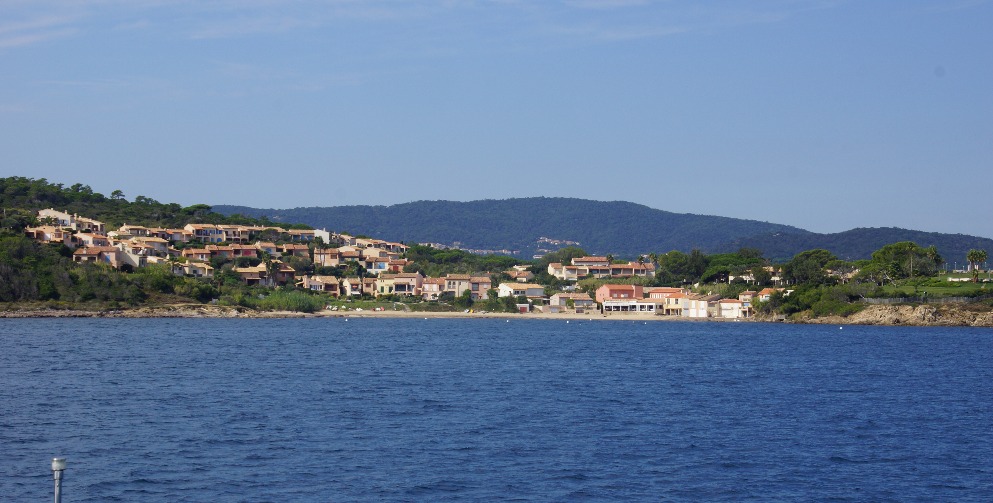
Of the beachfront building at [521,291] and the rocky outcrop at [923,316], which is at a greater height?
the beachfront building at [521,291]

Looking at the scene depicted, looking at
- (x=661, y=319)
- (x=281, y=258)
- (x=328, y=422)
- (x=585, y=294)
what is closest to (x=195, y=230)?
(x=281, y=258)

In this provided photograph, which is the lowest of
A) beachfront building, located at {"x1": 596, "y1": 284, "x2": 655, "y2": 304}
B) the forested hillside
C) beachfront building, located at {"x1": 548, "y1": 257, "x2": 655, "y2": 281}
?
beachfront building, located at {"x1": 596, "y1": 284, "x2": 655, "y2": 304}

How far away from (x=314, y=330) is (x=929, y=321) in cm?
4686

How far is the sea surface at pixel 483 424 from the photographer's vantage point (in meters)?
18.7

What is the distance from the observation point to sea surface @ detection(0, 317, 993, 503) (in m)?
18.7

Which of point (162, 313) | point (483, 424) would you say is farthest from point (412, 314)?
point (483, 424)

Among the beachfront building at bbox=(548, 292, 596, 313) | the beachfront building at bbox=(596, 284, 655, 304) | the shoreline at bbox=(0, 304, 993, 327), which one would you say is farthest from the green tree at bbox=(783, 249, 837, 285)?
the beachfront building at bbox=(548, 292, 596, 313)

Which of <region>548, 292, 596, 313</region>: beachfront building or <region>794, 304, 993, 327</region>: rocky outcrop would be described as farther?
<region>548, 292, 596, 313</region>: beachfront building

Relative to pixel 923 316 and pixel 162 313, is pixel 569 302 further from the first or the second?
pixel 162 313

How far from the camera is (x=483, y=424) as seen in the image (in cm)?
2531

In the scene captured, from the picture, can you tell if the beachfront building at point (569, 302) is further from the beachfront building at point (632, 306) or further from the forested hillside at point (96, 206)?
the forested hillside at point (96, 206)

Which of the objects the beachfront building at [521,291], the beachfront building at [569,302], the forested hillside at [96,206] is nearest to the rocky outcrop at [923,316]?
the beachfront building at [569,302]

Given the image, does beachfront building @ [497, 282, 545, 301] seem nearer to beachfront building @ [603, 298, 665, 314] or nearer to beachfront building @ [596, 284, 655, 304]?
beachfront building @ [596, 284, 655, 304]

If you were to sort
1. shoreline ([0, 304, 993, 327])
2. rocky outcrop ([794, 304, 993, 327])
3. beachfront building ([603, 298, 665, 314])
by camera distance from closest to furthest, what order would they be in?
shoreline ([0, 304, 993, 327]), rocky outcrop ([794, 304, 993, 327]), beachfront building ([603, 298, 665, 314])
